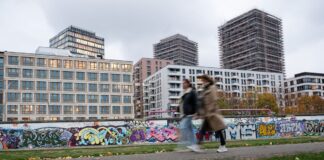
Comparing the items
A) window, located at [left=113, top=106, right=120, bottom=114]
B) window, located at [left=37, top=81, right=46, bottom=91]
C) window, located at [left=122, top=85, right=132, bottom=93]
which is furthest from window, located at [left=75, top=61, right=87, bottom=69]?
window, located at [left=113, top=106, right=120, bottom=114]

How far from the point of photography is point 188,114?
12.8m

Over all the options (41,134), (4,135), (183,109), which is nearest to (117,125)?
(41,134)

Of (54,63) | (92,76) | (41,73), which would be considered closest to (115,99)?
(92,76)

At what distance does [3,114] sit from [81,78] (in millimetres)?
22458

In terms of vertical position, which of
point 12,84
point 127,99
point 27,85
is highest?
point 12,84

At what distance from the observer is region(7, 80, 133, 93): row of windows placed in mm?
99938

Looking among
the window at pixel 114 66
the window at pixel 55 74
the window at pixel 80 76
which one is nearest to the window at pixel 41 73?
the window at pixel 55 74

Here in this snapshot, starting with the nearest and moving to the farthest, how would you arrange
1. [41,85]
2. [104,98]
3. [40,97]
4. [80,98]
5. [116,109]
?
1. [40,97]
2. [41,85]
3. [80,98]
4. [104,98]
5. [116,109]

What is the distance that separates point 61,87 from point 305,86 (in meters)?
95.0

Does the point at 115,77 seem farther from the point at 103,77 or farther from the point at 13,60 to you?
the point at 13,60

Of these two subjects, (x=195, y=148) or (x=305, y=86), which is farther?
(x=305, y=86)

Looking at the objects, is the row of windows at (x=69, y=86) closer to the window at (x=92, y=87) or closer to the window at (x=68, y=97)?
the window at (x=92, y=87)

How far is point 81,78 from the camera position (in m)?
108

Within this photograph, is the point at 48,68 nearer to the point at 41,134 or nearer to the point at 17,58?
the point at 17,58
